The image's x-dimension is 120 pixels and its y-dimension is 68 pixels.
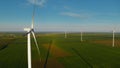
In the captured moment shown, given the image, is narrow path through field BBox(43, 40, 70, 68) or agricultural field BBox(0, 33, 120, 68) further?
agricultural field BBox(0, 33, 120, 68)

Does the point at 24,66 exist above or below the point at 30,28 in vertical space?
below

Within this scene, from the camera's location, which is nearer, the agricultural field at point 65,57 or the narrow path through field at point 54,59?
the narrow path through field at point 54,59

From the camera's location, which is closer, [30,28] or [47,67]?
[30,28]

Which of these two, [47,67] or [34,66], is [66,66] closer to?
[47,67]

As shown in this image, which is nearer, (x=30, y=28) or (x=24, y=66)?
(x=30, y=28)

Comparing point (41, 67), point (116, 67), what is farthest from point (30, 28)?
point (116, 67)

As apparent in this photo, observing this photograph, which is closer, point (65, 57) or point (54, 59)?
point (54, 59)

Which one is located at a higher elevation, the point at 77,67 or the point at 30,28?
the point at 30,28

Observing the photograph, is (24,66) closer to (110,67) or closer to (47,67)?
(47,67)

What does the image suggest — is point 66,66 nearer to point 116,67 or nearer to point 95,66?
point 95,66

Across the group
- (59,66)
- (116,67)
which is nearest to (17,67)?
(59,66)
